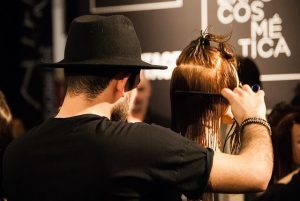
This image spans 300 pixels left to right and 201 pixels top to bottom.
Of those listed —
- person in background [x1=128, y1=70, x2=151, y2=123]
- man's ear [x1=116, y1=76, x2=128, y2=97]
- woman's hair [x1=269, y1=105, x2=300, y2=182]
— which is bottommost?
woman's hair [x1=269, y1=105, x2=300, y2=182]

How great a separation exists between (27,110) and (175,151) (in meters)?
3.59

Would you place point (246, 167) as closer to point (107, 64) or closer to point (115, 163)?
point (115, 163)

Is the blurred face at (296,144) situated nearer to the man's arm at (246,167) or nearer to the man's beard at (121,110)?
the man's arm at (246,167)

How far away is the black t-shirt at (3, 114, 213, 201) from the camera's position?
4.93ft

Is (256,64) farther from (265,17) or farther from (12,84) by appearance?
(12,84)

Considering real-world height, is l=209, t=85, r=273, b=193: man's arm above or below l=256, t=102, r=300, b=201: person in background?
above

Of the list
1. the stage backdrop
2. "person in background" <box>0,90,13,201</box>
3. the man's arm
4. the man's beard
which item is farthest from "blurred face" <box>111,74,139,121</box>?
"person in background" <box>0,90,13,201</box>

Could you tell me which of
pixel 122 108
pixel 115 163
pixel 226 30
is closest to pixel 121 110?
pixel 122 108

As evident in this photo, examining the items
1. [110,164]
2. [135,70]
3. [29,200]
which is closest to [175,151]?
[110,164]

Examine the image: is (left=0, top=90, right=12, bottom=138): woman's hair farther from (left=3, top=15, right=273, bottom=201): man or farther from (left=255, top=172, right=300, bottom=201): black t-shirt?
(left=255, top=172, right=300, bottom=201): black t-shirt

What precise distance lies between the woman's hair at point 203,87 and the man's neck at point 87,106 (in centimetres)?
52

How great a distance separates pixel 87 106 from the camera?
63.8 inches

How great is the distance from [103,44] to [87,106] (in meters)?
0.22

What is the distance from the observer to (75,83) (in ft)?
5.37
